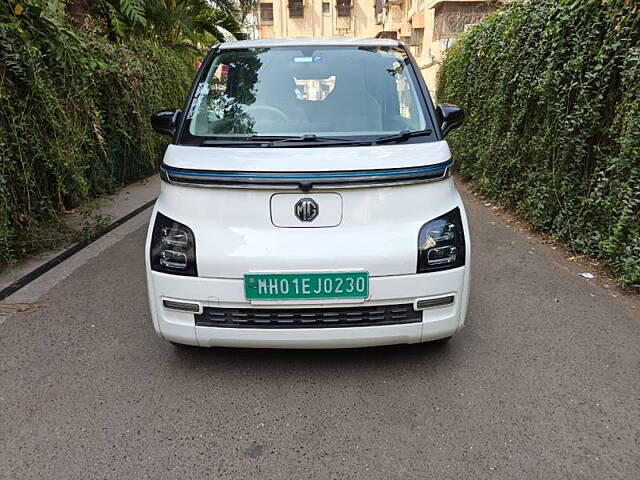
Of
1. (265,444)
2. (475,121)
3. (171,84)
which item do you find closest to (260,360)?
(265,444)

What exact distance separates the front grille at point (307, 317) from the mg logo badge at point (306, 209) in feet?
1.59

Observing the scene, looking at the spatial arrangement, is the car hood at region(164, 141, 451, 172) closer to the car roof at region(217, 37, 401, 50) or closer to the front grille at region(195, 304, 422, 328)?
the front grille at region(195, 304, 422, 328)

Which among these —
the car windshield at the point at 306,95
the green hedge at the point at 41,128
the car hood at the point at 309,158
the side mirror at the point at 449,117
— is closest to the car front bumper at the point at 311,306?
the car hood at the point at 309,158

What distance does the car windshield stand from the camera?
3.02m

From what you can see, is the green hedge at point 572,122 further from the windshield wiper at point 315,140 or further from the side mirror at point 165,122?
the side mirror at point 165,122

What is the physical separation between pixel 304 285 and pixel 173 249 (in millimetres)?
739

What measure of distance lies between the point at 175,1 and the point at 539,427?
13.3m

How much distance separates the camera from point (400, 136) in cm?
285

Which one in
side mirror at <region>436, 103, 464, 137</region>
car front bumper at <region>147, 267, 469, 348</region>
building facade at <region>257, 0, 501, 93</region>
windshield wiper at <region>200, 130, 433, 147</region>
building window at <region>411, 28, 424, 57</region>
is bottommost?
car front bumper at <region>147, 267, 469, 348</region>

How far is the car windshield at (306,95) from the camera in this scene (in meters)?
3.02

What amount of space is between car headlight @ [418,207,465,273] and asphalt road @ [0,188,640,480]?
74 centimetres

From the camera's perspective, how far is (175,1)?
12.5 metres

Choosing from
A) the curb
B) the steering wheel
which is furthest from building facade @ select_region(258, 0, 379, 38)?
the steering wheel

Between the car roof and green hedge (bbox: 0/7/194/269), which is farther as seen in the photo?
green hedge (bbox: 0/7/194/269)
